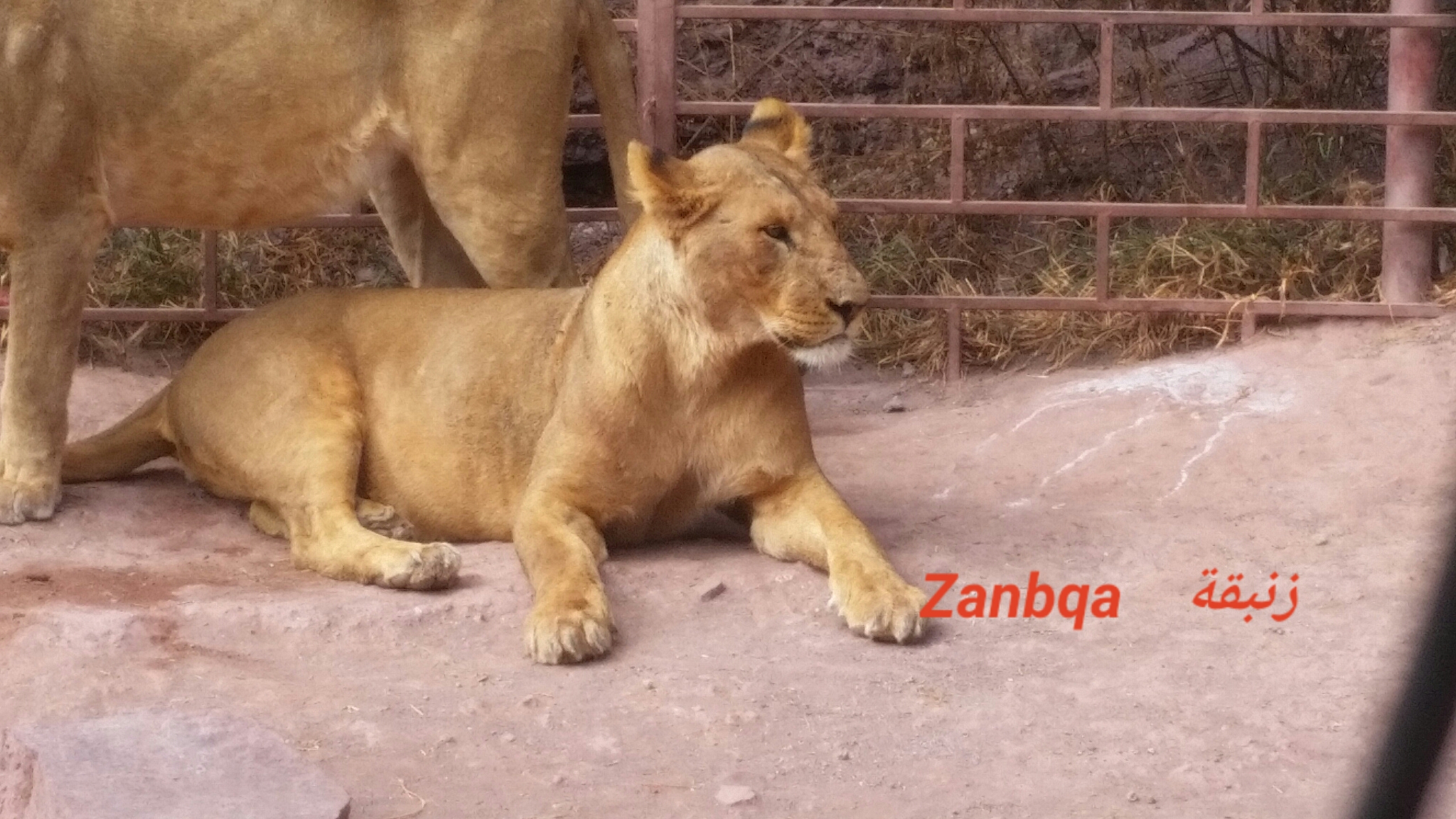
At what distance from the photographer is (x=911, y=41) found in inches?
306

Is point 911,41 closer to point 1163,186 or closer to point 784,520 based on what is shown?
point 1163,186

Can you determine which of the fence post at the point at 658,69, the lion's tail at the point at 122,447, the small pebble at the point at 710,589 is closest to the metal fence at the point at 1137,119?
the fence post at the point at 658,69

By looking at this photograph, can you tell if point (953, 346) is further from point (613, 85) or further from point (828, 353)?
point (828, 353)

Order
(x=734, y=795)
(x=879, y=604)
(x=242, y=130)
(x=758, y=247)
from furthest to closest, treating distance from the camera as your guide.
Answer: (x=242, y=130), (x=758, y=247), (x=879, y=604), (x=734, y=795)

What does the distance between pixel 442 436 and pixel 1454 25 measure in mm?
3674

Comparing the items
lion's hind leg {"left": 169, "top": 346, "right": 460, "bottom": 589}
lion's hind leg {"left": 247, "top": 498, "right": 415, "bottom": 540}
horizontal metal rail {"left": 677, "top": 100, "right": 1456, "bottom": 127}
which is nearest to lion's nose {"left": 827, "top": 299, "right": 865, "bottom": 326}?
lion's hind leg {"left": 169, "top": 346, "right": 460, "bottom": 589}

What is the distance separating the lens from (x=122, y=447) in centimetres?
499

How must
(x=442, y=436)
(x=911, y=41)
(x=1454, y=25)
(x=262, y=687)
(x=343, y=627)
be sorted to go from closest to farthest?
(x=262, y=687), (x=343, y=627), (x=442, y=436), (x=1454, y=25), (x=911, y=41)

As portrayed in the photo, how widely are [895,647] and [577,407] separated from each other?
1007mm

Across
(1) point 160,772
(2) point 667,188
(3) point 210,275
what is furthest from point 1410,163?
(1) point 160,772

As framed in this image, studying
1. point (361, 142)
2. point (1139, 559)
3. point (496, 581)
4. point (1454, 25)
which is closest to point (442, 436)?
point (496, 581)

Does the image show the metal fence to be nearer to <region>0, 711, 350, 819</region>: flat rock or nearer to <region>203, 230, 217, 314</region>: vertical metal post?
<region>203, 230, 217, 314</region>: vertical metal post

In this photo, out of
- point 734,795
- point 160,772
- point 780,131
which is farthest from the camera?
point 780,131

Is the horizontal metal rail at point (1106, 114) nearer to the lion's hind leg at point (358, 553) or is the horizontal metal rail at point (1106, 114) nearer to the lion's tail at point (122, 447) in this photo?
the lion's tail at point (122, 447)
